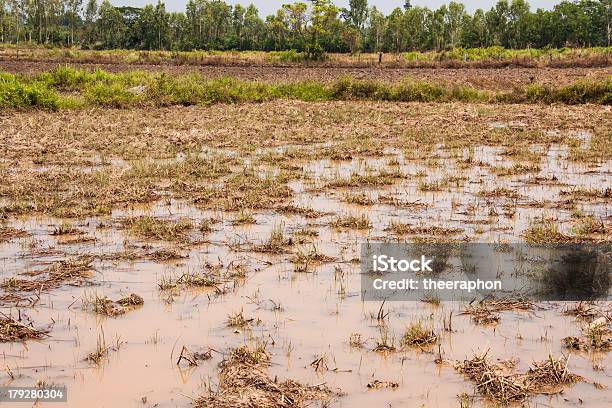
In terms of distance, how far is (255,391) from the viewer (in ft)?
12.9

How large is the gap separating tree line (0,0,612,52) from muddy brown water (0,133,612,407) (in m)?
54.9

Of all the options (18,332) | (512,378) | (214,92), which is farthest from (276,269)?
(214,92)

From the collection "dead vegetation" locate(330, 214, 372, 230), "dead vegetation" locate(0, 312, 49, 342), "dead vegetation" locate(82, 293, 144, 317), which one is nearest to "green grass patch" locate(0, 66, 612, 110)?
"dead vegetation" locate(330, 214, 372, 230)

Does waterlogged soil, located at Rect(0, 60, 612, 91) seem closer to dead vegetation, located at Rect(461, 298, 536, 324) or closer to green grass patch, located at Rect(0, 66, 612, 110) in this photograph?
green grass patch, located at Rect(0, 66, 612, 110)

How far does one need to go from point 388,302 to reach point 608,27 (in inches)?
2732

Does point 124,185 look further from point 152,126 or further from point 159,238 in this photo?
point 152,126

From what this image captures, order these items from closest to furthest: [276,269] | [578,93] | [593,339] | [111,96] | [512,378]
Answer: [512,378]
[593,339]
[276,269]
[578,93]
[111,96]

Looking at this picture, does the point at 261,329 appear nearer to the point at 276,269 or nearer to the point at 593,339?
the point at 276,269

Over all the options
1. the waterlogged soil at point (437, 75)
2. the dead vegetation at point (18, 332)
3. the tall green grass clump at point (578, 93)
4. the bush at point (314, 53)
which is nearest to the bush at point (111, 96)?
the waterlogged soil at point (437, 75)

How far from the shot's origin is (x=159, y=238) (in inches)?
285

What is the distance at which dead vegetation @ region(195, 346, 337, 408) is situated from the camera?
382 centimetres

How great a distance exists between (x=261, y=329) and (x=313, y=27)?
58.4 meters

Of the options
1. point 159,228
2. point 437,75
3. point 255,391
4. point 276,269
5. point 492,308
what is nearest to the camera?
point 255,391

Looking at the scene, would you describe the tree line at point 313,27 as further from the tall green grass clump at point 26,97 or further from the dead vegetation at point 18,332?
the dead vegetation at point 18,332
